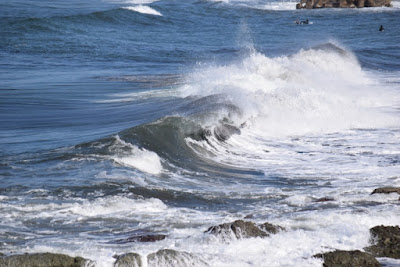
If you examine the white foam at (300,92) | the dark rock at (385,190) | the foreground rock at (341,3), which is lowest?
the white foam at (300,92)

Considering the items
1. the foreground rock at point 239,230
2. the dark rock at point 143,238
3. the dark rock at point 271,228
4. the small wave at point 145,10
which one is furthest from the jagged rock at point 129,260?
the small wave at point 145,10

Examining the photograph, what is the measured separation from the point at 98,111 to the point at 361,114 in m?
5.44

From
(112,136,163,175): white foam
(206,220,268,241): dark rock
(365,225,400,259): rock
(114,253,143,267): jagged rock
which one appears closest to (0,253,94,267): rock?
(114,253,143,267): jagged rock

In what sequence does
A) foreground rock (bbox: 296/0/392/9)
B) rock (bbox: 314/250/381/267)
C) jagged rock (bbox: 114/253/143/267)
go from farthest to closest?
foreground rock (bbox: 296/0/392/9) < rock (bbox: 314/250/381/267) < jagged rock (bbox: 114/253/143/267)

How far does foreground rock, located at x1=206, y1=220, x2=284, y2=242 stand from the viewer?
6.04m

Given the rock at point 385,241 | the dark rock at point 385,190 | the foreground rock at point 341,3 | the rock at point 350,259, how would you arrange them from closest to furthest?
1. the rock at point 350,259
2. the rock at point 385,241
3. the dark rock at point 385,190
4. the foreground rock at point 341,3

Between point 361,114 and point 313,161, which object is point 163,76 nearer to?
point 361,114

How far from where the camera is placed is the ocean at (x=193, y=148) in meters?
6.38

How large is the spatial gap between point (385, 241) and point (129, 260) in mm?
2216

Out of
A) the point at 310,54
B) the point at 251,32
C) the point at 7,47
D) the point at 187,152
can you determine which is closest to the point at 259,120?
the point at 187,152

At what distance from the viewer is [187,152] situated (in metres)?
10.9

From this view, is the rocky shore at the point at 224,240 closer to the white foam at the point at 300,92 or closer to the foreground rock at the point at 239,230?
the foreground rock at the point at 239,230

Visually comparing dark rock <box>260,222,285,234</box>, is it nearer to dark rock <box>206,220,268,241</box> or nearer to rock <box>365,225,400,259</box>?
dark rock <box>206,220,268,241</box>

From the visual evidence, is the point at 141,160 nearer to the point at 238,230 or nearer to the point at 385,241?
the point at 238,230
